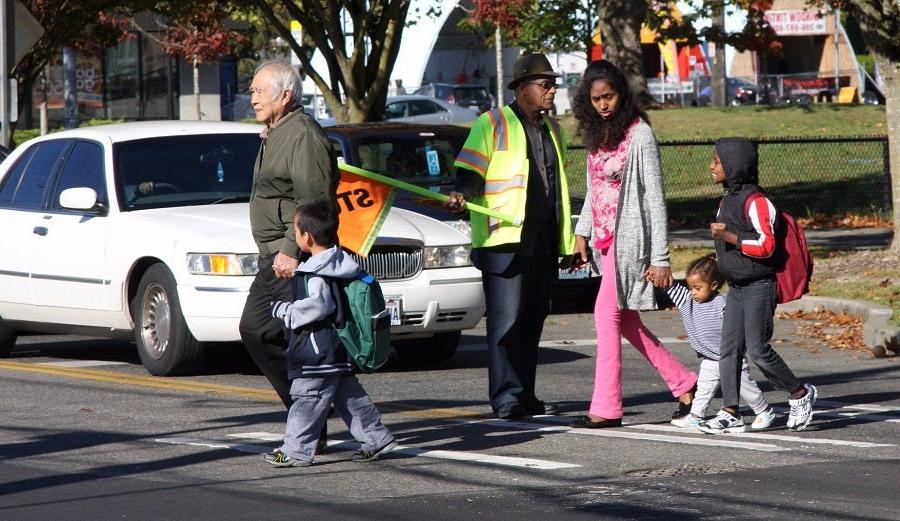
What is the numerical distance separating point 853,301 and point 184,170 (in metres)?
5.54

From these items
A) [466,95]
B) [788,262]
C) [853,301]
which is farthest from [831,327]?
[466,95]

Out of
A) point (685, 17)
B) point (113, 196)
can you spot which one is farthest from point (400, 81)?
point (113, 196)

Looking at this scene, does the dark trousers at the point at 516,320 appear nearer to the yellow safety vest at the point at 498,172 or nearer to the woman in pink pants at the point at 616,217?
the yellow safety vest at the point at 498,172

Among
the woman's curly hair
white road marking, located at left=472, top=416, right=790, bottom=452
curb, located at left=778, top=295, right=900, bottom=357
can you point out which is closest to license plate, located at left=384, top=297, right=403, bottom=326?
white road marking, located at left=472, top=416, right=790, bottom=452

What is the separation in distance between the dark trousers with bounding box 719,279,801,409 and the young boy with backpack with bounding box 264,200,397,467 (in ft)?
6.42

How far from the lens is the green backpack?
6.98 metres

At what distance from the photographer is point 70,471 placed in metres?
7.16

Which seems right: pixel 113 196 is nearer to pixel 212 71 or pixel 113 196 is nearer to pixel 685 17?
pixel 685 17

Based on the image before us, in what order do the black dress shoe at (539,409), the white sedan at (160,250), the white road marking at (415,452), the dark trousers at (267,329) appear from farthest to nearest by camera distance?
the white sedan at (160,250), the black dress shoe at (539,409), the dark trousers at (267,329), the white road marking at (415,452)

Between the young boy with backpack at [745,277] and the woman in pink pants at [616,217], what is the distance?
31 centimetres

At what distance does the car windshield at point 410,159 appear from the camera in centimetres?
1328

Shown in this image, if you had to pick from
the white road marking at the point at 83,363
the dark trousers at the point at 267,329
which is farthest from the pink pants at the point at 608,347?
the white road marking at the point at 83,363

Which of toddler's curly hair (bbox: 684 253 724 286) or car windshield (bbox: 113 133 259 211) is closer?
toddler's curly hair (bbox: 684 253 724 286)

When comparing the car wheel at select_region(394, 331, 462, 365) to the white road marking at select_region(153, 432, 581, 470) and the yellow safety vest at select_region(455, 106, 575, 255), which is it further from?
the white road marking at select_region(153, 432, 581, 470)
